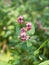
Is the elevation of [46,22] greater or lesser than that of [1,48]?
greater

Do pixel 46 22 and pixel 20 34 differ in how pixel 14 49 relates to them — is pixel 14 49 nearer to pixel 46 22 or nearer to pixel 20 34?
pixel 20 34

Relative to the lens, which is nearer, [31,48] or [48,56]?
[31,48]

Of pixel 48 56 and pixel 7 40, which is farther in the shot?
pixel 7 40

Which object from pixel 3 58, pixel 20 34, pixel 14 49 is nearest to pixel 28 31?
pixel 20 34

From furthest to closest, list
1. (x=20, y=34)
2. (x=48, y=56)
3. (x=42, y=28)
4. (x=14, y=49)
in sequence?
(x=42, y=28)
(x=48, y=56)
(x=14, y=49)
(x=20, y=34)

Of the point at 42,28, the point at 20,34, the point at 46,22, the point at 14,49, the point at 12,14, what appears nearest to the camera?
the point at 20,34

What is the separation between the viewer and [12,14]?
3893 mm

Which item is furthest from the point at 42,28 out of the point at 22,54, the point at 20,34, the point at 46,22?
the point at 20,34

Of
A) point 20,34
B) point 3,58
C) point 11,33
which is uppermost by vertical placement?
point 20,34

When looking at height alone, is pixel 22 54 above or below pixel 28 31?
below

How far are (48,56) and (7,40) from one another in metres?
0.90

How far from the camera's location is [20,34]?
2.48 metres

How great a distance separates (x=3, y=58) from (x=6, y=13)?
0.77m

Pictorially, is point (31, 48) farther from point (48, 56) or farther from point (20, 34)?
point (48, 56)
